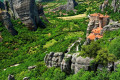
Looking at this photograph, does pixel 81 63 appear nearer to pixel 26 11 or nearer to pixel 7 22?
pixel 7 22

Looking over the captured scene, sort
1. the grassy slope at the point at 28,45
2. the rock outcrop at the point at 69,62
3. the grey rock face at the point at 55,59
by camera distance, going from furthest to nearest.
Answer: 1. the grassy slope at the point at 28,45
2. the grey rock face at the point at 55,59
3. the rock outcrop at the point at 69,62

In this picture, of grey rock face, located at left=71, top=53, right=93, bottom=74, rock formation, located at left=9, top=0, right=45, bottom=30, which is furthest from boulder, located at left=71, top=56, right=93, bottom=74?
rock formation, located at left=9, top=0, right=45, bottom=30

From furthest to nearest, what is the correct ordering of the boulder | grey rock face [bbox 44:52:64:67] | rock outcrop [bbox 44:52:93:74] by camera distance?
grey rock face [bbox 44:52:64:67]
rock outcrop [bbox 44:52:93:74]
the boulder

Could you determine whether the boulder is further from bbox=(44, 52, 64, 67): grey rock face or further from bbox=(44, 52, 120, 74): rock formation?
bbox=(44, 52, 64, 67): grey rock face

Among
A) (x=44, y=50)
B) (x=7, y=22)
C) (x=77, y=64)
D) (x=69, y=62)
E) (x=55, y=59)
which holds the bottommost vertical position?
(x=44, y=50)

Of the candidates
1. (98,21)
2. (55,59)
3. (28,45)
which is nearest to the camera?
(55,59)

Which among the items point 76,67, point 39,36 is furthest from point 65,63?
point 39,36

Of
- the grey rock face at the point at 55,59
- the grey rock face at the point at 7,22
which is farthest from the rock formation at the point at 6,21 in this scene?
the grey rock face at the point at 55,59

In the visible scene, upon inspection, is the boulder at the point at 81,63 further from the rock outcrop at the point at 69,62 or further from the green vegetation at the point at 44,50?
the green vegetation at the point at 44,50

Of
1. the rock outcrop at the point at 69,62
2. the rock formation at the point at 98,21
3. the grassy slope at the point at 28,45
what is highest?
the rock formation at the point at 98,21

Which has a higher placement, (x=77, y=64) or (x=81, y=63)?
(x=81, y=63)

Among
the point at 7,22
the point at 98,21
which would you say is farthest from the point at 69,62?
the point at 7,22

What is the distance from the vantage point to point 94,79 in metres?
20.8

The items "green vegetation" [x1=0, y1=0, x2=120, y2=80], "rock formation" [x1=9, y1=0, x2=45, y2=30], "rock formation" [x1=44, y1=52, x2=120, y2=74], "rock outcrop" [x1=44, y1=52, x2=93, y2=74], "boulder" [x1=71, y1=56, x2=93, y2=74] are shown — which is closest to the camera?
"rock formation" [x1=44, y1=52, x2=120, y2=74]
